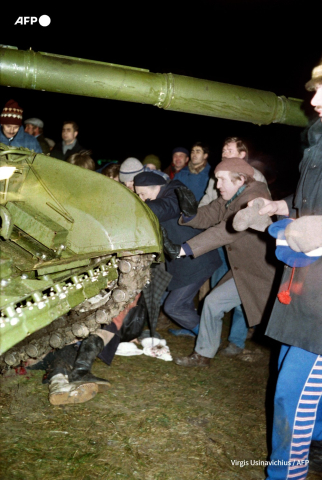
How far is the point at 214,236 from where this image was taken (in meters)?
4.11

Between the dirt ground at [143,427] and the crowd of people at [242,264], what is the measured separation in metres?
0.23

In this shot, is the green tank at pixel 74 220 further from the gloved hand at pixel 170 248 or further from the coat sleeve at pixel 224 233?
the coat sleeve at pixel 224 233

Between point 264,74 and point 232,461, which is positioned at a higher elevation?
point 264,74

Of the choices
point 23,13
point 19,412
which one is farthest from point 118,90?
point 23,13

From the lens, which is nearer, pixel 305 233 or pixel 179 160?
pixel 305 233

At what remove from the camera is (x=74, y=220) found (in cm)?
309

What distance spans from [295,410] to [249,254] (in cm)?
190

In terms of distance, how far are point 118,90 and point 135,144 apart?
1009 inches

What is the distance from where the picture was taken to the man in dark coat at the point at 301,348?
8.02ft

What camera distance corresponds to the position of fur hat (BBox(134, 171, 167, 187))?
4.19 metres

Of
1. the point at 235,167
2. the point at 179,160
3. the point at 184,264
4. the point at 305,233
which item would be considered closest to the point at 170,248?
the point at 184,264

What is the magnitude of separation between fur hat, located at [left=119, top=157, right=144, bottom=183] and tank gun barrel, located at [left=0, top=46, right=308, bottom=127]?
1.07 meters

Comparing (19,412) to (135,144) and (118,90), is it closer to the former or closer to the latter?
(118,90)

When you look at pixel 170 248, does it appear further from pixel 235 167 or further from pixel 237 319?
pixel 237 319
